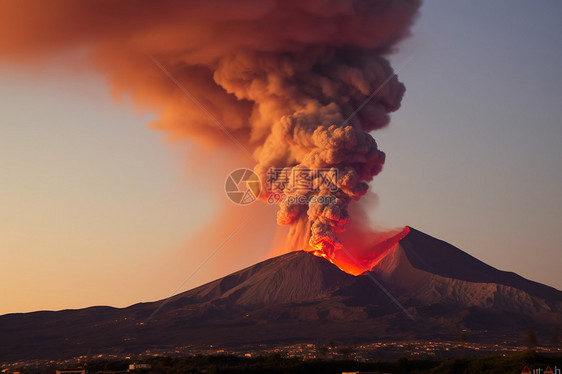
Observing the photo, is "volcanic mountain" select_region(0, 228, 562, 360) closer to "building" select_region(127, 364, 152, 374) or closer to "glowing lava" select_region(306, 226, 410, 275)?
"glowing lava" select_region(306, 226, 410, 275)

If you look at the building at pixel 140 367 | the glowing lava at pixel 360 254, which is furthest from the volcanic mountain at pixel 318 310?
the building at pixel 140 367

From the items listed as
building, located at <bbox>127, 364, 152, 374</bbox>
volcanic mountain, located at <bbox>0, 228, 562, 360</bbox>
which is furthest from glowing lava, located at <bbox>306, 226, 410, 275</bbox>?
building, located at <bbox>127, 364, 152, 374</bbox>

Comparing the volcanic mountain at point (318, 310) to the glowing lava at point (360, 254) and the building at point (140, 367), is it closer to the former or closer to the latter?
the glowing lava at point (360, 254)

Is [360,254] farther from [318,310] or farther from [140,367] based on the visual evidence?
[140,367]

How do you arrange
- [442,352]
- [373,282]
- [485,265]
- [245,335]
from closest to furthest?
1. [442,352]
2. [245,335]
3. [373,282]
4. [485,265]

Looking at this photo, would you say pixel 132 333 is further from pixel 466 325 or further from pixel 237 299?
pixel 466 325

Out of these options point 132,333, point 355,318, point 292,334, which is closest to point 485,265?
point 355,318

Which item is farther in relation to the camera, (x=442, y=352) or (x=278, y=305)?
(x=278, y=305)
